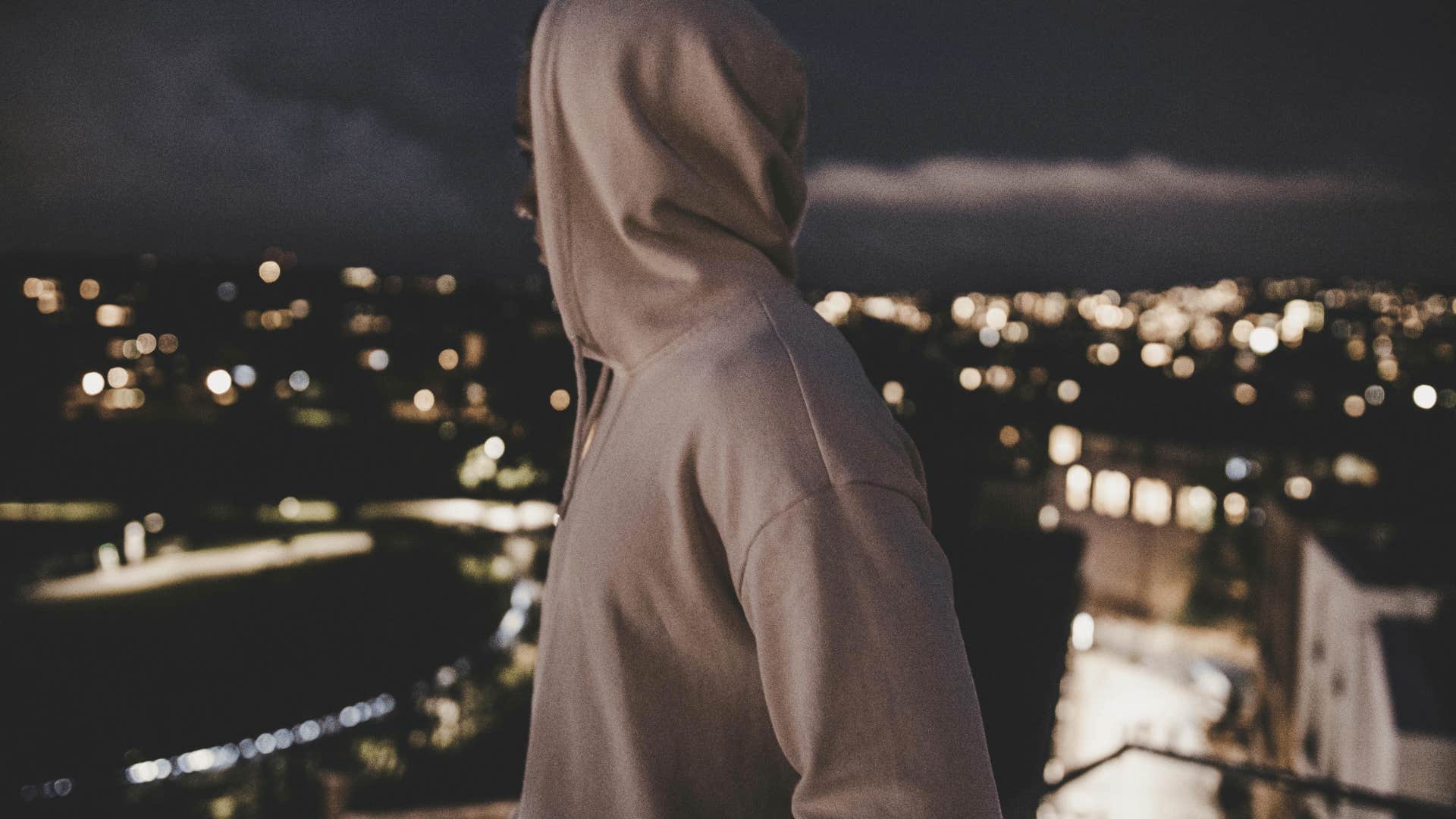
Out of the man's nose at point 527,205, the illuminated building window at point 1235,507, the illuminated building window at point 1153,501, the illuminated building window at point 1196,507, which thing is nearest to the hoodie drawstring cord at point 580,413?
the man's nose at point 527,205

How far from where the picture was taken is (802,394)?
0.77m

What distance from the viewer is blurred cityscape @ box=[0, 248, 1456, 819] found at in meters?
11.0

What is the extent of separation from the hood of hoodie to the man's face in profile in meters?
0.10

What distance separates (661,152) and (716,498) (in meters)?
0.38

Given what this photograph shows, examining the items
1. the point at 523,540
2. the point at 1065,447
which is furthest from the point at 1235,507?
the point at 523,540

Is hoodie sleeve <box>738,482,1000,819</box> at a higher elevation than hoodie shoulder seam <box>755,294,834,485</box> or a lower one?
lower

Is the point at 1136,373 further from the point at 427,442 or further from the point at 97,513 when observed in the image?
the point at 97,513

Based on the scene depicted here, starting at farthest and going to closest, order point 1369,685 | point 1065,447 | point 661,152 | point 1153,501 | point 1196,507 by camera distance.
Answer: point 1065,447
point 1153,501
point 1196,507
point 1369,685
point 661,152

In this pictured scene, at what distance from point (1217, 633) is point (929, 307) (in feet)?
96.3

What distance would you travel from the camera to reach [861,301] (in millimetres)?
43938

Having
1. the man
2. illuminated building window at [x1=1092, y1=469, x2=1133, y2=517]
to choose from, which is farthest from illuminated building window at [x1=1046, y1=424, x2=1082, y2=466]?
the man

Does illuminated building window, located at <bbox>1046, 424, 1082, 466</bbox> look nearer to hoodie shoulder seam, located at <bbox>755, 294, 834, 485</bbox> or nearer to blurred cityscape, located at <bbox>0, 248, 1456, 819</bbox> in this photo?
blurred cityscape, located at <bbox>0, 248, 1456, 819</bbox>

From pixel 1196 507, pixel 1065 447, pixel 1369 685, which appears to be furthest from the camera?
pixel 1065 447

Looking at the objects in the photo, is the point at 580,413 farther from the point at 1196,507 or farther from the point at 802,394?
the point at 1196,507
